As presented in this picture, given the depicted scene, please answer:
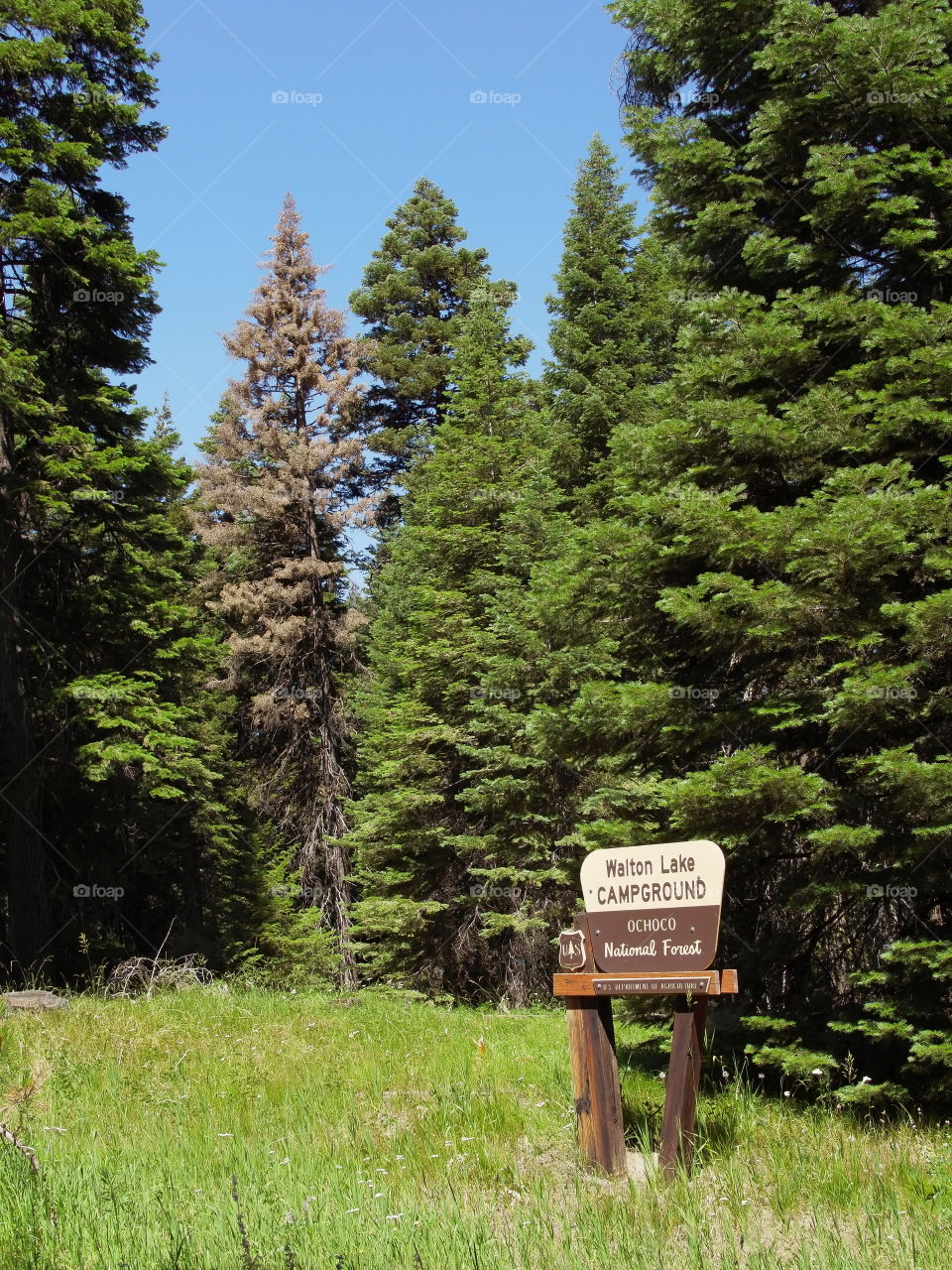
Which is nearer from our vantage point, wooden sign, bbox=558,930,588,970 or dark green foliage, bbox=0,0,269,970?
wooden sign, bbox=558,930,588,970

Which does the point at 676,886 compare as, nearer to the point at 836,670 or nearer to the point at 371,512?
the point at 836,670

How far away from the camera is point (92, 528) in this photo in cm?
1541

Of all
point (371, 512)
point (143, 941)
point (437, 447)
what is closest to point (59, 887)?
point (143, 941)

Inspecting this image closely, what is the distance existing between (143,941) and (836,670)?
17178 millimetres

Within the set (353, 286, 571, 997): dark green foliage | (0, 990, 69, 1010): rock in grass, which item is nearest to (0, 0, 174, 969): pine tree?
(0, 990, 69, 1010): rock in grass

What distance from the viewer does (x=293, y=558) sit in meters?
28.1

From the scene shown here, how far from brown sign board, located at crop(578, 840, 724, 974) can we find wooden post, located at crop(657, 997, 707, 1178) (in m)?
0.30

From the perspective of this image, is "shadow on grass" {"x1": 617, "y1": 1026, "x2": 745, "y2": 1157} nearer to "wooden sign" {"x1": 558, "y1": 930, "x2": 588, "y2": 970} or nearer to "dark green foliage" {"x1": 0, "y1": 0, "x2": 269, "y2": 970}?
"wooden sign" {"x1": 558, "y1": 930, "x2": 588, "y2": 970}

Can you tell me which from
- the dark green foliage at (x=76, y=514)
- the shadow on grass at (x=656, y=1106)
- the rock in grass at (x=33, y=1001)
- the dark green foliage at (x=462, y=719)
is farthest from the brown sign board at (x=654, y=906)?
the dark green foliage at (x=462, y=719)

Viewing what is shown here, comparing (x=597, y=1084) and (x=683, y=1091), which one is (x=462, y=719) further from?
(x=683, y=1091)

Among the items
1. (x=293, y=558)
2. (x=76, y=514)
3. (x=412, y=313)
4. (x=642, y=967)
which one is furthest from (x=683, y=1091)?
(x=412, y=313)

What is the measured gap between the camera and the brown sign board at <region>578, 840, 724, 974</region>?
17.0ft

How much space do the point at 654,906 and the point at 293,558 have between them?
2377 cm

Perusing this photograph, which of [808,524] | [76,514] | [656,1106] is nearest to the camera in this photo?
[656,1106]
